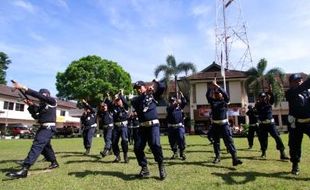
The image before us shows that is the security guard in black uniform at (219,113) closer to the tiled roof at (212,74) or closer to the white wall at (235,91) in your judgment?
the tiled roof at (212,74)

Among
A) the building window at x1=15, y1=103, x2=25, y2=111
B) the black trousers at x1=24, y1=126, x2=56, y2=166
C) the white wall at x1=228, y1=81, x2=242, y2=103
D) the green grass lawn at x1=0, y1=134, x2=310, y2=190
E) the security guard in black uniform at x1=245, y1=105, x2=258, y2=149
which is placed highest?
the white wall at x1=228, y1=81, x2=242, y2=103

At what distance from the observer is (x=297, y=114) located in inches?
341

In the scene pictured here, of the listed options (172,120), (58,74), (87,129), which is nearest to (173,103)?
(172,120)

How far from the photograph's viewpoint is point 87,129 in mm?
14672

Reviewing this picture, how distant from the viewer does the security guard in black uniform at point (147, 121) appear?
8.54 metres

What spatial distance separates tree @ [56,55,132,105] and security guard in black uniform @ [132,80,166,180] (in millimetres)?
40360

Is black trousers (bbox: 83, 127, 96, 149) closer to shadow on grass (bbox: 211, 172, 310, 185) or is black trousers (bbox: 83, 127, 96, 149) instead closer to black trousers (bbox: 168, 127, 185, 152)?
black trousers (bbox: 168, 127, 185, 152)

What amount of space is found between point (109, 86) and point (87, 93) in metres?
3.34

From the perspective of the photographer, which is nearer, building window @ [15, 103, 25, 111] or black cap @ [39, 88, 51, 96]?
black cap @ [39, 88, 51, 96]

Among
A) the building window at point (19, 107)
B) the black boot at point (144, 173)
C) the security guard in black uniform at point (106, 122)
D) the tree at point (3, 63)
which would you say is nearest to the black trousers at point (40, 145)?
the black boot at point (144, 173)

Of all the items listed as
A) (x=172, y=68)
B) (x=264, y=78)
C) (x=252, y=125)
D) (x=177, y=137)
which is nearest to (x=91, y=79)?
(x=172, y=68)

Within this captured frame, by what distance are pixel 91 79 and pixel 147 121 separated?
42.8 meters

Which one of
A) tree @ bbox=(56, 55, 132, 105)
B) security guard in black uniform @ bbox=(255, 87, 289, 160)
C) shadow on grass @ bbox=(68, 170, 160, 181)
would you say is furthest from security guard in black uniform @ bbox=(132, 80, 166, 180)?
tree @ bbox=(56, 55, 132, 105)

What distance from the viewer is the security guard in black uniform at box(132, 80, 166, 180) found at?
28.0ft
